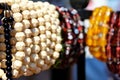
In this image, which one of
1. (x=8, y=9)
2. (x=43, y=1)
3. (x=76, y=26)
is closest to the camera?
(x=8, y=9)

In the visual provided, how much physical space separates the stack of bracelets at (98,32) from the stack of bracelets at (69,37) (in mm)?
149

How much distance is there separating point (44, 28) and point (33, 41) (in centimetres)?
4

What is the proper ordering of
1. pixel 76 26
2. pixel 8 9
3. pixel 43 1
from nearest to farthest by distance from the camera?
1. pixel 8 9
2. pixel 43 1
3. pixel 76 26

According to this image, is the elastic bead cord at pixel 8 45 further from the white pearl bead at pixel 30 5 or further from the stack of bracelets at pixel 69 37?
the stack of bracelets at pixel 69 37

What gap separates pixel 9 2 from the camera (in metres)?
0.37

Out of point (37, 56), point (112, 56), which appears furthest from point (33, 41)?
point (112, 56)

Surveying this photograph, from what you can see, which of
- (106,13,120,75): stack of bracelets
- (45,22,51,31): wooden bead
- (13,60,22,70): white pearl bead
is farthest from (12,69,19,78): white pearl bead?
(106,13,120,75): stack of bracelets

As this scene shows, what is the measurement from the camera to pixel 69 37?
1.80ft

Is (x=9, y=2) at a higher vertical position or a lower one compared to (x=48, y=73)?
higher

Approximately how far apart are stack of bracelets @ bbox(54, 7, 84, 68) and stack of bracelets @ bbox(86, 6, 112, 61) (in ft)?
0.49

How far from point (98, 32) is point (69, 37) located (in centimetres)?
25

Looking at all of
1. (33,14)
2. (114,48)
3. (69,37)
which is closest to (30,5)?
(33,14)

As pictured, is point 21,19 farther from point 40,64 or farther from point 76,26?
point 76,26

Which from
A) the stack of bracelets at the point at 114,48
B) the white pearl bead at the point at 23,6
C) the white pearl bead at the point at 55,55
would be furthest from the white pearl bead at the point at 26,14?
the stack of bracelets at the point at 114,48
